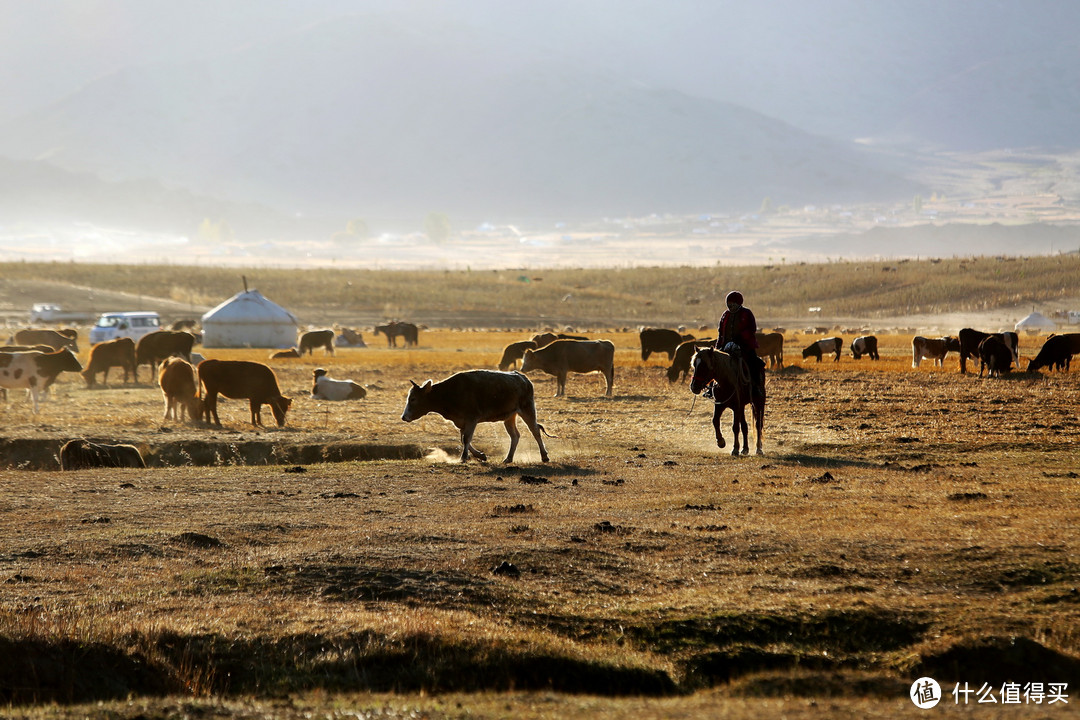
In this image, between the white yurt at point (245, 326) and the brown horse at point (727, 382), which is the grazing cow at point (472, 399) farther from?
the white yurt at point (245, 326)

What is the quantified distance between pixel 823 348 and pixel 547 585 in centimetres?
3750

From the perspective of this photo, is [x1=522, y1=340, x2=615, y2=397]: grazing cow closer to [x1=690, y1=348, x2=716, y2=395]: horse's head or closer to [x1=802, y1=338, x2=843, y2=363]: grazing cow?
[x1=690, y1=348, x2=716, y2=395]: horse's head

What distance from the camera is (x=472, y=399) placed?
55.4 feet

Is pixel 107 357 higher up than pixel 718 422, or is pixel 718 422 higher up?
pixel 718 422

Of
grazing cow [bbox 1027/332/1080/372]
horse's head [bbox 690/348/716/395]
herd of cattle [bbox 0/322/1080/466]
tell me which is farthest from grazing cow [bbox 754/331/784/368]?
horse's head [bbox 690/348/716/395]

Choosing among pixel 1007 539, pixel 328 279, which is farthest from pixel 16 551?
pixel 328 279

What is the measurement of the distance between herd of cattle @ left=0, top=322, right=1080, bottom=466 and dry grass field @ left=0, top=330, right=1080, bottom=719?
1013 millimetres

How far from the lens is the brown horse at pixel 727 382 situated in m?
16.7

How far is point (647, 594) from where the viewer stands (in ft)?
29.0

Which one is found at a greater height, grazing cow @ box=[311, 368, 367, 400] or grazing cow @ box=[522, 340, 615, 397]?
grazing cow @ box=[522, 340, 615, 397]

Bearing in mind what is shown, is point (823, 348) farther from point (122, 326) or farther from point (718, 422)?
point (122, 326)

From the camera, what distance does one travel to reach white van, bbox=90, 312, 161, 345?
55656 mm

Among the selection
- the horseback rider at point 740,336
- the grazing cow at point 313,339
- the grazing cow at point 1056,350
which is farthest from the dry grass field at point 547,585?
the grazing cow at point 313,339

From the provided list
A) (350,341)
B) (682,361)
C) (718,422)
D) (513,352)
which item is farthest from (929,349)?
(350,341)
